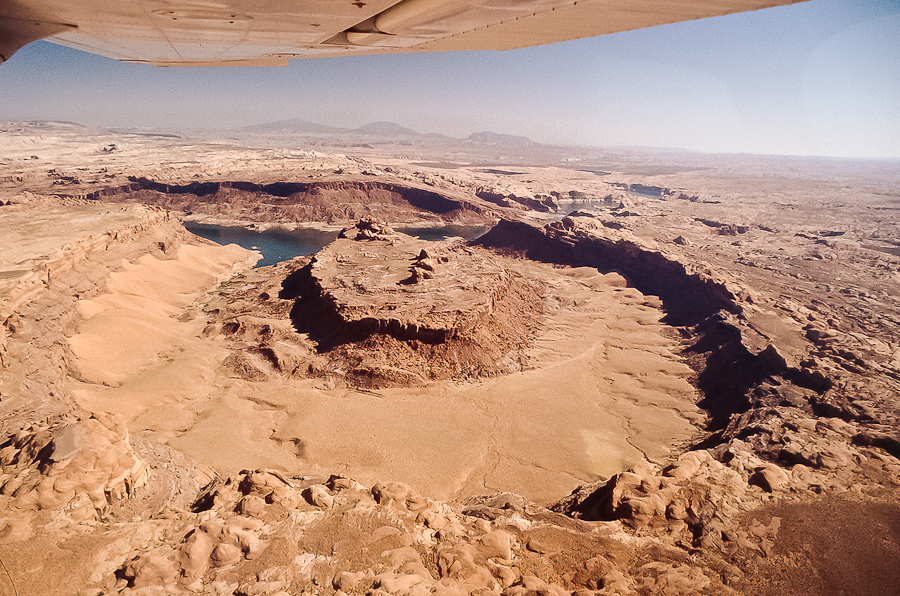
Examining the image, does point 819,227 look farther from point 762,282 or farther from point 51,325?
point 51,325

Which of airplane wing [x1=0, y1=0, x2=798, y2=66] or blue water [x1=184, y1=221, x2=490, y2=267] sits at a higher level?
airplane wing [x1=0, y1=0, x2=798, y2=66]

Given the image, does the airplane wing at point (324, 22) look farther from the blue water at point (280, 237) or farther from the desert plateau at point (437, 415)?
the blue water at point (280, 237)

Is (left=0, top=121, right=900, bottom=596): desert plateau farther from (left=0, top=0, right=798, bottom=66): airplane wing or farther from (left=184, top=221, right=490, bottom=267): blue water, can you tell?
(left=0, top=0, right=798, bottom=66): airplane wing

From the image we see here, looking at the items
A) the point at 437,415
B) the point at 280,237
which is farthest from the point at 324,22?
the point at 280,237

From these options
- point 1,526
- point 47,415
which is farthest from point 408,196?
point 1,526

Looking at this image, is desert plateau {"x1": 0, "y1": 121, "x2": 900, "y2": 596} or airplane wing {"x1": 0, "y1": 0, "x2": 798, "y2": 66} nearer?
airplane wing {"x1": 0, "y1": 0, "x2": 798, "y2": 66}

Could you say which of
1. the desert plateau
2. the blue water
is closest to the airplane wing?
the desert plateau

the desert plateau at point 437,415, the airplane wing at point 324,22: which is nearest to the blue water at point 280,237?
the desert plateau at point 437,415
